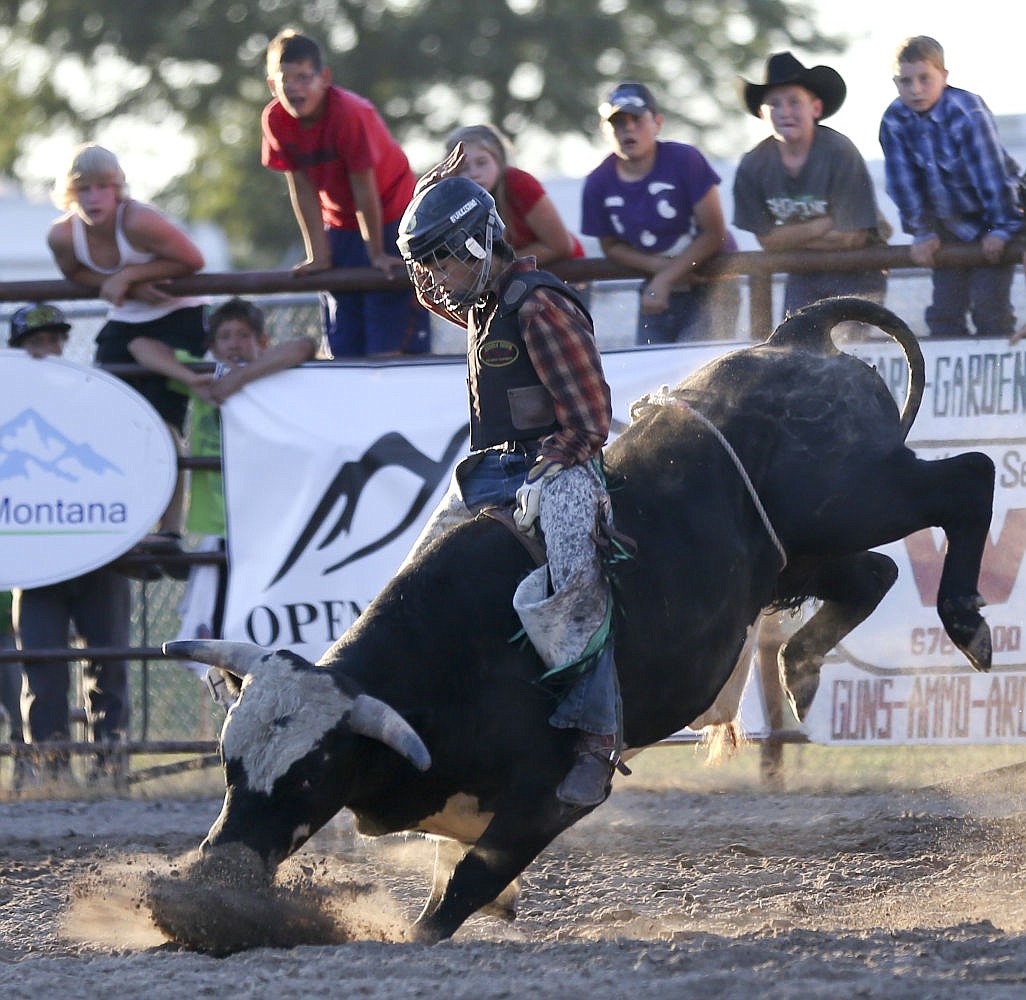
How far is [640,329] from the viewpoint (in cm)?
657

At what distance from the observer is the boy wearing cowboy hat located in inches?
Answer: 252

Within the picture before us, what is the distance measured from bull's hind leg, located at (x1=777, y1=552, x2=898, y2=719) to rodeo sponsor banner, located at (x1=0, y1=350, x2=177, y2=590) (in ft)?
8.27

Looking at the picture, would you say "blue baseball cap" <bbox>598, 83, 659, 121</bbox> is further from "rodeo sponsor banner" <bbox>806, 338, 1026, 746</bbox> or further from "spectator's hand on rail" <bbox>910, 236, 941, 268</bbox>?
"rodeo sponsor banner" <bbox>806, 338, 1026, 746</bbox>

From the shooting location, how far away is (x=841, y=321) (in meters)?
5.28

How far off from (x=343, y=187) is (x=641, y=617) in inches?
112

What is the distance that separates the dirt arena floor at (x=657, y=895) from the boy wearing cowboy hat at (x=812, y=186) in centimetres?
181

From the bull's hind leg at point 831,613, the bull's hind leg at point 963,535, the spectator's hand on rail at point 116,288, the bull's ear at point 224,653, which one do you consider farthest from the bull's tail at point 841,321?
the spectator's hand on rail at point 116,288

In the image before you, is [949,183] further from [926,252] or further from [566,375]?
[566,375]

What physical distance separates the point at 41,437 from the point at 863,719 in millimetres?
3189

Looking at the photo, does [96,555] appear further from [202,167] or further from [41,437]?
[202,167]

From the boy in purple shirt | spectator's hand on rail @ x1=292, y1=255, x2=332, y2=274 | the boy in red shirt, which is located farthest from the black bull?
spectator's hand on rail @ x1=292, y1=255, x2=332, y2=274

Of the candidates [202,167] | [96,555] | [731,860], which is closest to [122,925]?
[731,860]

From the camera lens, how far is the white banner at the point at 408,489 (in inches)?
247

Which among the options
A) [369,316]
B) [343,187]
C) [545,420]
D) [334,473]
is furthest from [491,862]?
[343,187]
